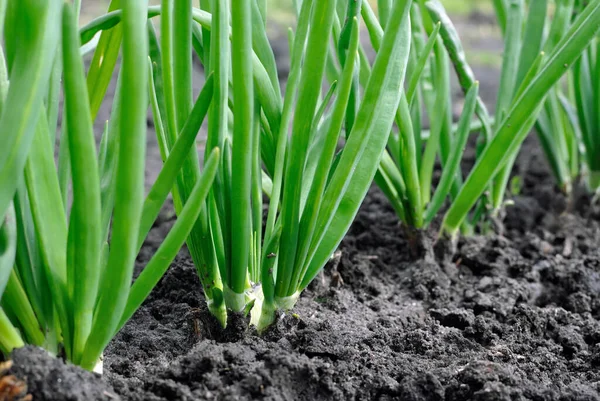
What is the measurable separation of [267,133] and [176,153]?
0.29 m

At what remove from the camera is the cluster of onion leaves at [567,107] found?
162 cm

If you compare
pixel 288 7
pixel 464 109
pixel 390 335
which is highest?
pixel 464 109

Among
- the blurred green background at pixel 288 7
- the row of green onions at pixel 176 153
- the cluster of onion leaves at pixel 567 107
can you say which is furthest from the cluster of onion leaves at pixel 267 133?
the blurred green background at pixel 288 7

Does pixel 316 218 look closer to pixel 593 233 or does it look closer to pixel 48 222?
pixel 48 222

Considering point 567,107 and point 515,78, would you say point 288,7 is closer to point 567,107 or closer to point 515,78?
point 567,107

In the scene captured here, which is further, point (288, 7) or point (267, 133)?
point (288, 7)

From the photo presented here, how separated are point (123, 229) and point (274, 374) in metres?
0.30

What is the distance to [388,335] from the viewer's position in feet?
3.93

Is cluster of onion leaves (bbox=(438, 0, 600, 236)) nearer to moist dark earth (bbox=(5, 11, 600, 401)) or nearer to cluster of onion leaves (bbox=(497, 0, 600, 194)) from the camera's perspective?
cluster of onion leaves (bbox=(497, 0, 600, 194))

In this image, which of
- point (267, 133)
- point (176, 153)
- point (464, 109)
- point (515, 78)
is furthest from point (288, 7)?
point (176, 153)

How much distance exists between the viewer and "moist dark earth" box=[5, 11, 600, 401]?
97 centimetres

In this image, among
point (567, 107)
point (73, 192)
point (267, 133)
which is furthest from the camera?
point (567, 107)

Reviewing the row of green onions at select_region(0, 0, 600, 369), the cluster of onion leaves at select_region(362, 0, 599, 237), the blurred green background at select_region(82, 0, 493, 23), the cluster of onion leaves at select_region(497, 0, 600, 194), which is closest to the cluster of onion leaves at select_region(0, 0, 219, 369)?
the row of green onions at select_region(0, 0, 600, 369)

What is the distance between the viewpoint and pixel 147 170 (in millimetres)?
2271
